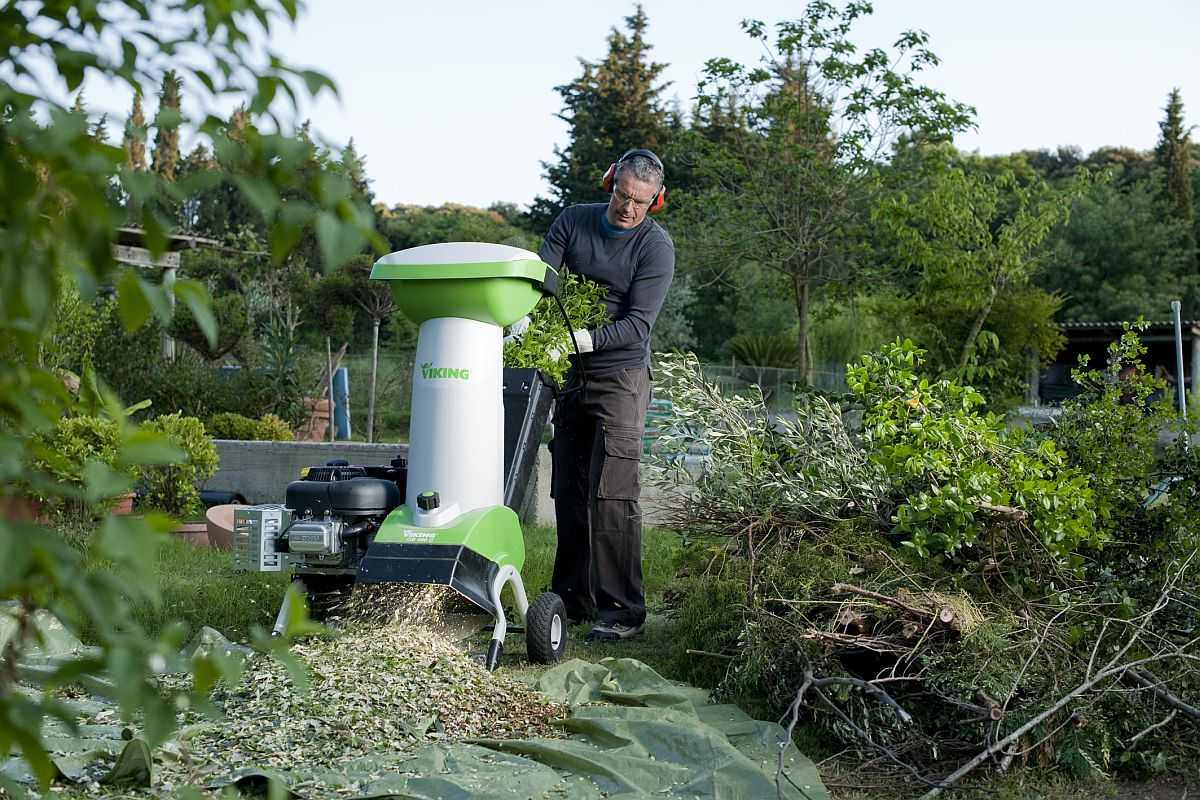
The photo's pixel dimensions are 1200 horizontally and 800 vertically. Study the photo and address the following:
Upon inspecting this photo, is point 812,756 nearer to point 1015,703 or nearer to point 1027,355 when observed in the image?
point 1015,703

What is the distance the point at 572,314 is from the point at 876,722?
84.0 inches

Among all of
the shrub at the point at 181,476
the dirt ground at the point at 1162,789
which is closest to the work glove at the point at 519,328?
the dirt ground at the point at 1162,789

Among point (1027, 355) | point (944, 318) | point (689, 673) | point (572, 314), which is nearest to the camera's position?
point (689, 673)

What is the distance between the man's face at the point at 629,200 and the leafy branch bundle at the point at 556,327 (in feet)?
0.95

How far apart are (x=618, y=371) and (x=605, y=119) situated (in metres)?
29.0

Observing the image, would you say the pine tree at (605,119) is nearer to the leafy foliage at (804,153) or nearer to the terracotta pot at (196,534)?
the leafy foliage at (804,153)

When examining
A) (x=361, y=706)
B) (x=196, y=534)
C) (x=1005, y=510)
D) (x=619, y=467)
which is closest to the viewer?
(x=361, y=706)

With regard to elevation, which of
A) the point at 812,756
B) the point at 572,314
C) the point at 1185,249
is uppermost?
the point at 1185,249

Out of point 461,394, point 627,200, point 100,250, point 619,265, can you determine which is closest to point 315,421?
point 619,265

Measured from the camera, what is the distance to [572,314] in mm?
4926

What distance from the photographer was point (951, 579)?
382 cm

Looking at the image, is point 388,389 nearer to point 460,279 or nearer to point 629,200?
point 629,200

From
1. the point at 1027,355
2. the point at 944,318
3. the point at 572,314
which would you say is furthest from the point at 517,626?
the point at 1027,355

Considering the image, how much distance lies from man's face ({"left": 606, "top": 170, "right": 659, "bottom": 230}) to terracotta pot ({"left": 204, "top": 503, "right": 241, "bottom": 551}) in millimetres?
3243
